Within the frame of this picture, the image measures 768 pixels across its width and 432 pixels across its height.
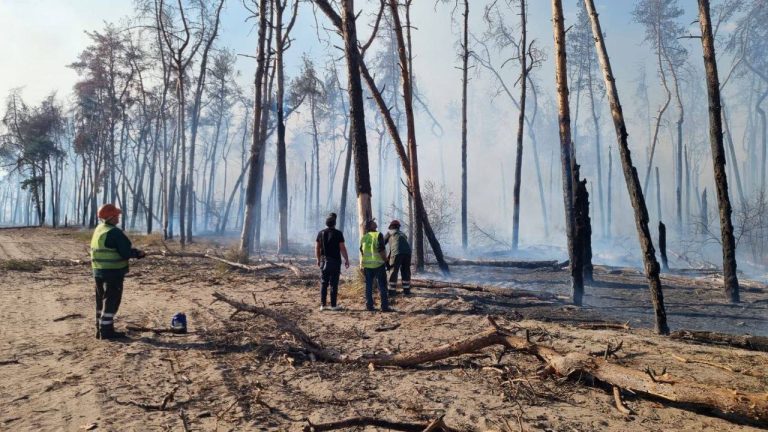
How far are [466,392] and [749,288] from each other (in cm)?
1272

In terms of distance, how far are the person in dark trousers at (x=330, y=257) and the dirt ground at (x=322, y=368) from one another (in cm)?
48

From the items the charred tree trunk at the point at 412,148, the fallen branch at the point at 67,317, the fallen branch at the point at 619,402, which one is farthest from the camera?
the charred tree trunk at the point at 412,148

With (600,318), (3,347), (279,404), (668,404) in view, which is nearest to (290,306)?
(3,347)

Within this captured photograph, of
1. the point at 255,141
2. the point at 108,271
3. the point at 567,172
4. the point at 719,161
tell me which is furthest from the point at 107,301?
the point at 719,161

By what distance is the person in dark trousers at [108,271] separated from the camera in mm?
6250

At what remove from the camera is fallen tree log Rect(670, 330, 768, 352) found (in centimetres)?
618

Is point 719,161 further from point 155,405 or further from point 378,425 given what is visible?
point 155,405

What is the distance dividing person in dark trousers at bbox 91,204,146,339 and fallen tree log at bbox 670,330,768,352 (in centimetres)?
815

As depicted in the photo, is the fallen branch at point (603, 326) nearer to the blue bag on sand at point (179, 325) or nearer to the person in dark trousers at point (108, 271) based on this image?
the blue bag on sand at point (179, 325)

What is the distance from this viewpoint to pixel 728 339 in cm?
643

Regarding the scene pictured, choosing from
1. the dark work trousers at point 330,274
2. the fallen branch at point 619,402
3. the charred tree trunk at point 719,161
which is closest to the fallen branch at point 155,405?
the fallen branch at point 619,402

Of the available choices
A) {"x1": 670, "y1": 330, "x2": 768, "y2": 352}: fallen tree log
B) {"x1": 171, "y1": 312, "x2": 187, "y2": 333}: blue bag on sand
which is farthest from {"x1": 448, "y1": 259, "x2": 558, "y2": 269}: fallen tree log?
{"x1": 171, "y1": 312, "x2": 187, "y2": 333}: blue bag on sand

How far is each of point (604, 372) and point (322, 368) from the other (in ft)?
9.94

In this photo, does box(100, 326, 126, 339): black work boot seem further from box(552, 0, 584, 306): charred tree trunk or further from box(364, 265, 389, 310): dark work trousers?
box(552, 0, 584, 306): charred tree trunk
